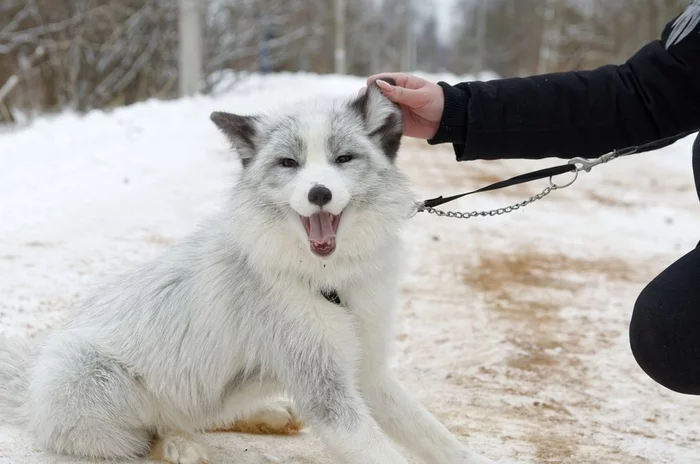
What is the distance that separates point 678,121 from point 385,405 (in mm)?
1668

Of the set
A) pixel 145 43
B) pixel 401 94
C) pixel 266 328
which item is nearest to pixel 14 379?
pixel 266 328

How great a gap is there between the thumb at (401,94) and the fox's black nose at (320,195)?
25.8 inches

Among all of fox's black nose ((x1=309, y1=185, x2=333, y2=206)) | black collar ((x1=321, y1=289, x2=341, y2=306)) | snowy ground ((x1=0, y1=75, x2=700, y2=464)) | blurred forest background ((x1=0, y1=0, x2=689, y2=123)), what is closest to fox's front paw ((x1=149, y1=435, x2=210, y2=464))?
snowy ground ((x1=0, y1=75, x2=700, y2=464))

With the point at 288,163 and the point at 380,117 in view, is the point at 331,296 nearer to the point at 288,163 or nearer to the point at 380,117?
the point at 288,163

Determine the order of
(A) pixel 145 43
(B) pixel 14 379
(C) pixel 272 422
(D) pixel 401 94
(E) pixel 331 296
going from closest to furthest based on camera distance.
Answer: (E) pixel 331 296 < (D) pixel 401 94 < (B) pixel 14 379 < (C) pixel 272 422 < (A) pixel 145 43

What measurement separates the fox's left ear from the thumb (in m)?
0.03

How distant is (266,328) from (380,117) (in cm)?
94

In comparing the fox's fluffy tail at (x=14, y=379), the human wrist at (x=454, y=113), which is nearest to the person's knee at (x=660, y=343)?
the human wrist at (x=454, y=113)

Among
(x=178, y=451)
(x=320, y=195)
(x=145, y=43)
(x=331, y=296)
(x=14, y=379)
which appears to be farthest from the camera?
(x=145, y=43)

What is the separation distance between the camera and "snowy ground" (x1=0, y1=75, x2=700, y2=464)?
3.46 m

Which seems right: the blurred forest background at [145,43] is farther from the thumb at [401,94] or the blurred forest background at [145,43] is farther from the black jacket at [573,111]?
the black jacket at [573,111]

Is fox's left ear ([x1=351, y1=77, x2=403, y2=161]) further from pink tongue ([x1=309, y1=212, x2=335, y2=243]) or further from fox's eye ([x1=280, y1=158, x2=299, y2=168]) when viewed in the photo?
pink tongue ([x1=309, y1=212, x2=335, y2=243])

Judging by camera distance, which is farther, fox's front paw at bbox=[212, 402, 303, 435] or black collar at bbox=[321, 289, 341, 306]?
fox's front paw at bbox=[212, 402, 303, 435]

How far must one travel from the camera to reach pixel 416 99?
10.3 feet
